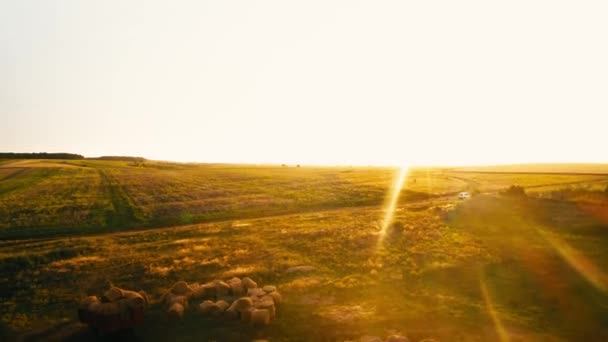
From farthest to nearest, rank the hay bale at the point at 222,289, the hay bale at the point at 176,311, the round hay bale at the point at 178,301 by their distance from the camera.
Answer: the hay bale at the point at 222,289 < the round hay bale at the point at 178,301 < the hay bale at the point at 176,311

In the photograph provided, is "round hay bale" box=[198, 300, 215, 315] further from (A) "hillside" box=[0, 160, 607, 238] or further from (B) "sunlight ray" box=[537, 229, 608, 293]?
(A) "hillside" box=[0, 160, 607, 238]

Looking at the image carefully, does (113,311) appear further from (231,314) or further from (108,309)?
(231,314)

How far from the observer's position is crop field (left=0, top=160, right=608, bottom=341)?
19.8 metres

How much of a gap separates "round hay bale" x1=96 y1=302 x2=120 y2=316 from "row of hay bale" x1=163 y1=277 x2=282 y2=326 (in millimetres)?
2984

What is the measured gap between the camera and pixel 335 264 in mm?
30312

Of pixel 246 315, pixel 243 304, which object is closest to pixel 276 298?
pixel 243 304

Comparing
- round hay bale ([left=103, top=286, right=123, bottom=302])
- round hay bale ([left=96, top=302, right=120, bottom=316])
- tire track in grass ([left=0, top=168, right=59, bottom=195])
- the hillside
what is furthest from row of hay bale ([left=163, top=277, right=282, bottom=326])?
tire track in grass ([left=0, top=168, right=59, bottom=195])

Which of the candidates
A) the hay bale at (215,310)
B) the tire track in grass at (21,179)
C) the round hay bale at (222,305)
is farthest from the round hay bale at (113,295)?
the tire track in grass at (21,179)

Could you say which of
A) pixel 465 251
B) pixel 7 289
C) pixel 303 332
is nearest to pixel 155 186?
pixel 7 289

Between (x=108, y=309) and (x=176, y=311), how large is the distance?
3.35m

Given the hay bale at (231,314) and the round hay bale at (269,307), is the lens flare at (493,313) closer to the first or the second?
the round hay bale at (269,307)

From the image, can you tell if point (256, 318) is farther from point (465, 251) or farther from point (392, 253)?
point (465, 251)

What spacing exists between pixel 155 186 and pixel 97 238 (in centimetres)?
4344

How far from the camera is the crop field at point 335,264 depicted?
64.9 feet
